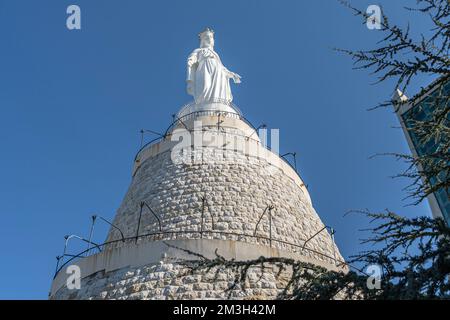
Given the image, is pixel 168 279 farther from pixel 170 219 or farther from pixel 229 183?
pixel 229 183

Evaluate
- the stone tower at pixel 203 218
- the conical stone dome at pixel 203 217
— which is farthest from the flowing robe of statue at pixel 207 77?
the conical stone dome at pixel 203 217

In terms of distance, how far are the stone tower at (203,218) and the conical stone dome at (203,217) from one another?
25 millimetres

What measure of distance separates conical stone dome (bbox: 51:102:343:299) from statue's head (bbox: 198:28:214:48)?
547cm

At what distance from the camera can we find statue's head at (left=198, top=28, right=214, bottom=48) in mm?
20438

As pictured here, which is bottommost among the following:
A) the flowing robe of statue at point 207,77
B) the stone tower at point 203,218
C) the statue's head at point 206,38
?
the stone tower at point 203,218

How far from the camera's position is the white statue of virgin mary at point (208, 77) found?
17.5 meters

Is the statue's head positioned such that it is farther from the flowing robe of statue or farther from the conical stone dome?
the conical stone dome

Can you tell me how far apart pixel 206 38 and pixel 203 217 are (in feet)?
39.9

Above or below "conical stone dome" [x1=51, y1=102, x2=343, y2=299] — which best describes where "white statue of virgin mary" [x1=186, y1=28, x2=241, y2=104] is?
above

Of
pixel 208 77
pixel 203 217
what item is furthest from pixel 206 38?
pixel 203 217

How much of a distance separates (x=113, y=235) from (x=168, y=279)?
4.33 m

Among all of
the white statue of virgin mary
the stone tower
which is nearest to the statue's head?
the white statue of virgin mary

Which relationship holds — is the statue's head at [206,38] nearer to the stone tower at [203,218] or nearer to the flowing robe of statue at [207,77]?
the flowing robe of statue at [207,77]

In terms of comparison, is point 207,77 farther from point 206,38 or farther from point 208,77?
point 206,38
